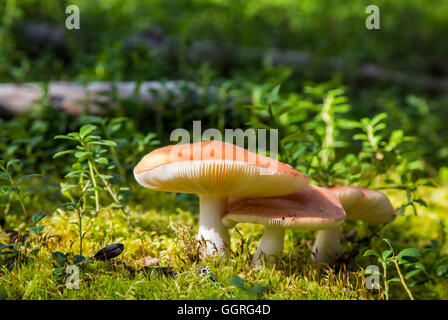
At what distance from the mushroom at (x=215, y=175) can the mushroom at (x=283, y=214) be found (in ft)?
0.24

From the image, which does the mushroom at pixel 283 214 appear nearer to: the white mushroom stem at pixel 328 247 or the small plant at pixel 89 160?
the white mushroom stem at pixel 328 247

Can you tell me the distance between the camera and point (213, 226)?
6.58 feet

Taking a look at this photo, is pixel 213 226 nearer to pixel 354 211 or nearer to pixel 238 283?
pixel 238 283

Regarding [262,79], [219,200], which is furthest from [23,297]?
[262,79]

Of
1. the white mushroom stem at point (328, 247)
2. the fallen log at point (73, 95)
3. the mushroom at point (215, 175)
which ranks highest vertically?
the fallen log at point (73, 95)

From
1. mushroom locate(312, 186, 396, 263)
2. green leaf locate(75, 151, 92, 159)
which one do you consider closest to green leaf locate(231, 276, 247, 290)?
mushroom locate(312, 186, 396, 263)

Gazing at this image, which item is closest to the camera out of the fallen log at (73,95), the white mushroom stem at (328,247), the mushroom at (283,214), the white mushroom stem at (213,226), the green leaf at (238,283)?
the green leaf at (238,283)

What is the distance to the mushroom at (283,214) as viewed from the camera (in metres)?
1.73

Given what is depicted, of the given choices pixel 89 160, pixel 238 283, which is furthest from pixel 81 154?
pixel 238 283

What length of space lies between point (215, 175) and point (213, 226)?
0.39 meters

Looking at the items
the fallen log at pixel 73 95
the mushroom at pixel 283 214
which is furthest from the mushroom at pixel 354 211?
the fallen log at pixel 73 95

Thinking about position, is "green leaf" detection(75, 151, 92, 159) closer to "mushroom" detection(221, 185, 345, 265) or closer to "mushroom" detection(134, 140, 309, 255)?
"mushroom" detection(134, 140, 309, 255)

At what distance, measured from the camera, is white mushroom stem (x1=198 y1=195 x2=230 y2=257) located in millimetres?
2004
